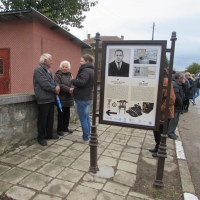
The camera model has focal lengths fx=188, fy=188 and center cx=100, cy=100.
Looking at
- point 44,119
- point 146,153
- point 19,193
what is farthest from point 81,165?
point 146,153

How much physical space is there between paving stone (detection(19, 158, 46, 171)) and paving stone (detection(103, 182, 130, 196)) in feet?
3.74

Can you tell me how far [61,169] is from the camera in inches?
115

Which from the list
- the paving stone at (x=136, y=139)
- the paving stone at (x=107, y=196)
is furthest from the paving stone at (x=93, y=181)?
the paving stone at (x=136, y=139)

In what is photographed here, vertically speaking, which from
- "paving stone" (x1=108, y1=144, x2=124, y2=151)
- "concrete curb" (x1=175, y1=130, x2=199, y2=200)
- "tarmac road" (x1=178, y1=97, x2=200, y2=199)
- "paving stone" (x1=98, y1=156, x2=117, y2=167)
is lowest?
"tarmac road" (x1=178, y1=97, x2=200, y2=199)

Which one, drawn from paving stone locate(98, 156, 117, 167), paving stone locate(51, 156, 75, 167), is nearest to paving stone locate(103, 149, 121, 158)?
paving stone locate(98, 156, 117, 167)

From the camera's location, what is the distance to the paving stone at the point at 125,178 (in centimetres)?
270

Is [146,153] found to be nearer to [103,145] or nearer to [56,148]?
[103,145]

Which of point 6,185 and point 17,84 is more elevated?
point 17,84

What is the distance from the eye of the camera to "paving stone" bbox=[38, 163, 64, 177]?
9.16ft

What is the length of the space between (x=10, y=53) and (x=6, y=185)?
3.74 metres

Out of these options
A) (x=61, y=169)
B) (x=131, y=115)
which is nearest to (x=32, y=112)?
(x=61, y=169)

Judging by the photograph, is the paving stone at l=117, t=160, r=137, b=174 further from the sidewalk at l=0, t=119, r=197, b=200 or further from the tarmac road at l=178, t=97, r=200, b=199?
the tarmac road at l=178, t=97, r=200, b=199

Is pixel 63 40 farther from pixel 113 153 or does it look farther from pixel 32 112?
pixel 113 153

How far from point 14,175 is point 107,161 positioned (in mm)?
1483
